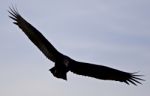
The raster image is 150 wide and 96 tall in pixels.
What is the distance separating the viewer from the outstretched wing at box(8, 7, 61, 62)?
16844 millimetres

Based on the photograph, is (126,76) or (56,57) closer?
(56,57)

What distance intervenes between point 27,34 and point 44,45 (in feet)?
2.83

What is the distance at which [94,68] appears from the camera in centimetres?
1802

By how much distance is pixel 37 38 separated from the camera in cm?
1716

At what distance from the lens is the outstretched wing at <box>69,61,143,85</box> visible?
58.4 feet

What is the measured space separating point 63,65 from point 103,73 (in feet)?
7.74

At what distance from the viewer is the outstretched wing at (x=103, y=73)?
17.8 metres

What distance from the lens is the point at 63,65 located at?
1652cm

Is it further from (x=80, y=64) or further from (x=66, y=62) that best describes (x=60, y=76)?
(x=80, y=64)

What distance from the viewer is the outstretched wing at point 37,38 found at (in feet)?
55.3

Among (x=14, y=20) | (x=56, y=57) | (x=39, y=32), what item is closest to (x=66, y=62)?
(x=56, y=57)

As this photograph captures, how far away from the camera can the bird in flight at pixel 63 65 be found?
16509 mm

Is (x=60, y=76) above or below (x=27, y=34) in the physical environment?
below

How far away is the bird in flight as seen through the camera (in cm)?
1651
